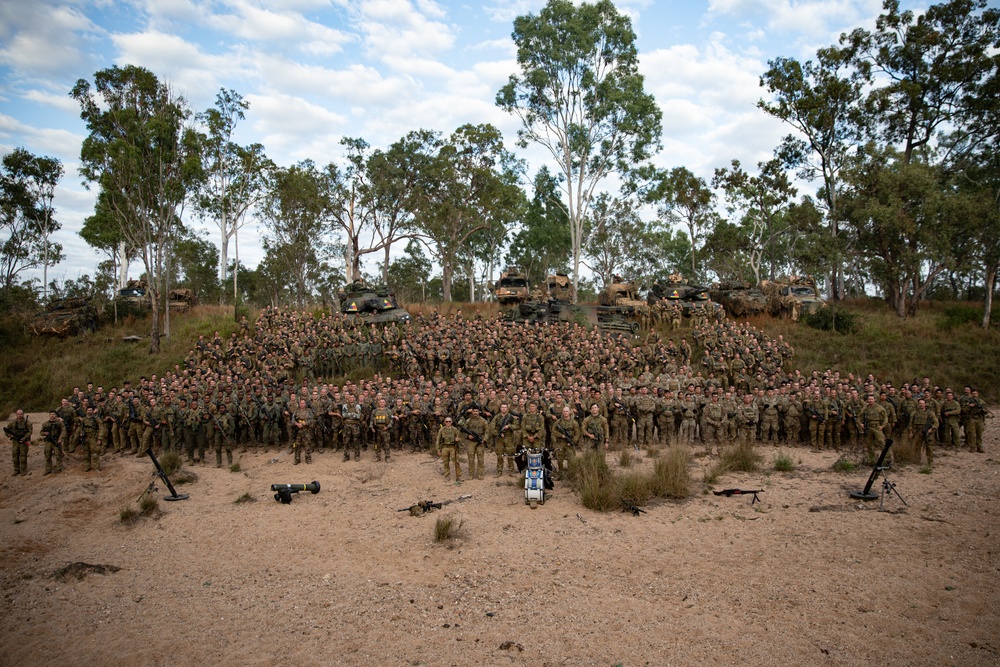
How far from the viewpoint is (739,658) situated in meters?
5.61

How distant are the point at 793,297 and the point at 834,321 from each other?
2756 millimetres

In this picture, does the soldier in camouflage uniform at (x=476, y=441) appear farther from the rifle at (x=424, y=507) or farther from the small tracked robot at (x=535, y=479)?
the small tracked robot at (x=535, y=479)

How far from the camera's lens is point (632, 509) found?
31.5 ft

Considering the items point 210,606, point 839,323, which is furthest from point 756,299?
point 210,606

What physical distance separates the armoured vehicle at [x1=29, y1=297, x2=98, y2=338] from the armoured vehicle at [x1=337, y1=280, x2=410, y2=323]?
12.3 meters

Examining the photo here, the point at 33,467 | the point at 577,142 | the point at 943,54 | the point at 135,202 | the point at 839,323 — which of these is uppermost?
the point at 943,54

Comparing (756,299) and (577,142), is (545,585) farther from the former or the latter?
(577,142)

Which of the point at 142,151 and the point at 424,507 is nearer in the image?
the point at 424,507

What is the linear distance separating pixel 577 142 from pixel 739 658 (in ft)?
99.5

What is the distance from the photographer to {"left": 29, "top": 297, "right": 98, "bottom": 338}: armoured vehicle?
26047 mm

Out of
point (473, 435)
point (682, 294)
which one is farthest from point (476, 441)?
point (682, 294)

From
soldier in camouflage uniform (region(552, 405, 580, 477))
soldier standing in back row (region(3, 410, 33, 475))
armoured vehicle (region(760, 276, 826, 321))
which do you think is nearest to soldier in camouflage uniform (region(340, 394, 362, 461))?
soldier in camouflage uniform (region(552, 405, 580, 477))

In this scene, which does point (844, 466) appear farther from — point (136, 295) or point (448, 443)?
point (136, 295)

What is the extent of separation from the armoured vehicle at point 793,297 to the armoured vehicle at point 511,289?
11508 mm
